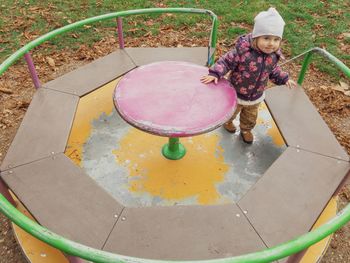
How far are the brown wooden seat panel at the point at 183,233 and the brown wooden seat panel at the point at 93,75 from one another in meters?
1.93

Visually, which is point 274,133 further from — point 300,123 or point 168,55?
point 168,55

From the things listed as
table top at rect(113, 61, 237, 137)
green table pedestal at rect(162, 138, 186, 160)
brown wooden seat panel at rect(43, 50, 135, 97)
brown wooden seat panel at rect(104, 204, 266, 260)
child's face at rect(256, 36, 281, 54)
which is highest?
child's face at rect(256, 36, 281, 54)

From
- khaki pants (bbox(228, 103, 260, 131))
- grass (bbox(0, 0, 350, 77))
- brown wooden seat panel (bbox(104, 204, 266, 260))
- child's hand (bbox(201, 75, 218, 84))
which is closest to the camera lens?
brown wooden seat panel (bbox(104, 204, 266, 260))

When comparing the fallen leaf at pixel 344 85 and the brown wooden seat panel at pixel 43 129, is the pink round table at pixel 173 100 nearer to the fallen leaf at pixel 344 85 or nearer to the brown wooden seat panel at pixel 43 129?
the brown wooden seat panel at pixel 43 129

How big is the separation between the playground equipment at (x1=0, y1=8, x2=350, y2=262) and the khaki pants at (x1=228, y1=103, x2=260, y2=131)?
27 centimetres

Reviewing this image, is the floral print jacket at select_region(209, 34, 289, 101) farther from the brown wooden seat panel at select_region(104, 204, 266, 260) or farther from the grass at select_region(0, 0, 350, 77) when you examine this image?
the grass at select_region(0, 0, 350, 77)

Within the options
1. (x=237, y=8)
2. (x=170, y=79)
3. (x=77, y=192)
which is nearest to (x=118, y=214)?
(x=77, y=192)

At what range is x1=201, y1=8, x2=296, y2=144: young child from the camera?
294 cm

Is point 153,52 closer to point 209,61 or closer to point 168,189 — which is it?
point 209,61

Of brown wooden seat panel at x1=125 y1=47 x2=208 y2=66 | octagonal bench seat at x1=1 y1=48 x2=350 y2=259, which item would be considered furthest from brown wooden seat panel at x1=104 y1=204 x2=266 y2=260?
brown wooden seat panel at x1=125 y1=47 x2=208 y2=66

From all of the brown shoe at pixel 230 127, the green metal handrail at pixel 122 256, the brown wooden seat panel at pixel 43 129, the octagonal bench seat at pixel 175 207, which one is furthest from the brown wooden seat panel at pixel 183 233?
the brown shoe at pixel 230 127

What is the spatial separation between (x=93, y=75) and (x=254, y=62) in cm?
212

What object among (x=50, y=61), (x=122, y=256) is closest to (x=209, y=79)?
(x=122, y=256)

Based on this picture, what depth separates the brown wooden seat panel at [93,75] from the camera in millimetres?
4098
